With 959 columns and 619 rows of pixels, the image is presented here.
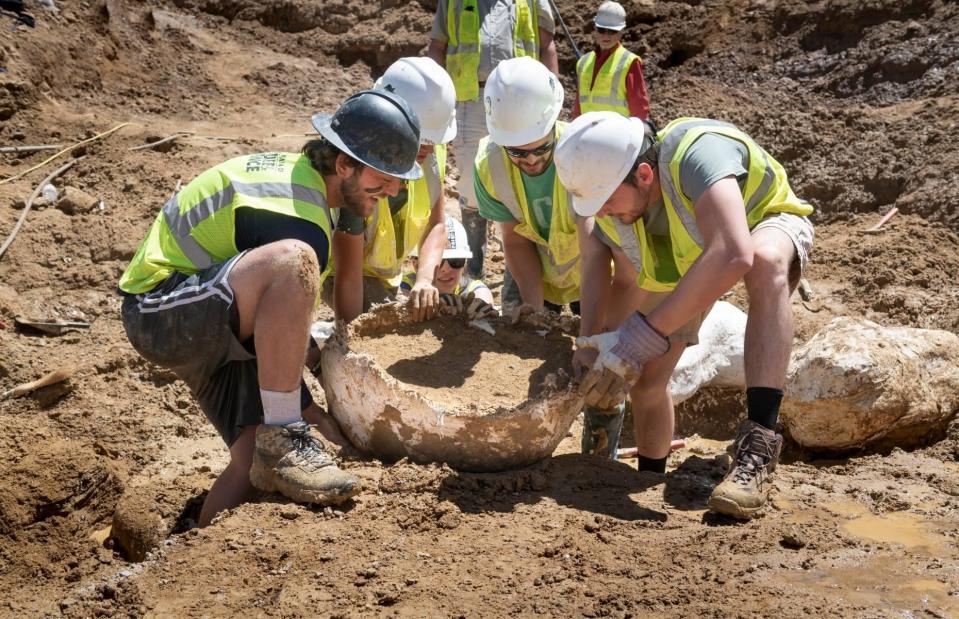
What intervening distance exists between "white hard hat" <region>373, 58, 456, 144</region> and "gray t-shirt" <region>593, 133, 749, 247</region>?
1470mm

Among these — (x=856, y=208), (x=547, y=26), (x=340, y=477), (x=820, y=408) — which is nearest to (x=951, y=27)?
(x=856, y=208)

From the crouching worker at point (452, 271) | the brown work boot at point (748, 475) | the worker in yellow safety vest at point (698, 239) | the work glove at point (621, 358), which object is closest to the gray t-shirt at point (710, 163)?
the worker in yellow safety vest at point (698, 239)

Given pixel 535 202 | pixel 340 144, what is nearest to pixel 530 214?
pixel 535 202

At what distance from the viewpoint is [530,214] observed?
14.3ft

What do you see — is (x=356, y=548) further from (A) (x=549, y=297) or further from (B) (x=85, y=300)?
(B) (x=85, y=300)

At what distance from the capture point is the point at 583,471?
358cm

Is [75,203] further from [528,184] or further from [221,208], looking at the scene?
[221,208]

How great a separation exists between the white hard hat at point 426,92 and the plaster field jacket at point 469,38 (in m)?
1.95

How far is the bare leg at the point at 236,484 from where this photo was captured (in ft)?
11.5

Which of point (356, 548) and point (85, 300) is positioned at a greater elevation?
point (356, 548)

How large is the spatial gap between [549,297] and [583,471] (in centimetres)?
131

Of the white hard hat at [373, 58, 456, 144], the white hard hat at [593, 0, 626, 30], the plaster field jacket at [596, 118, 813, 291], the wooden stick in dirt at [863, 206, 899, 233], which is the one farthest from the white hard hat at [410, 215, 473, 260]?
the wooden stick in dirt at [863, 206, 899, 233]

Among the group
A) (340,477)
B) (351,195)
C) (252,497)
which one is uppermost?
(351,195)

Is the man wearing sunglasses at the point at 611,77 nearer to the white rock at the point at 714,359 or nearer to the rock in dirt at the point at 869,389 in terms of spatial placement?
the white rock at the point at 714,359
